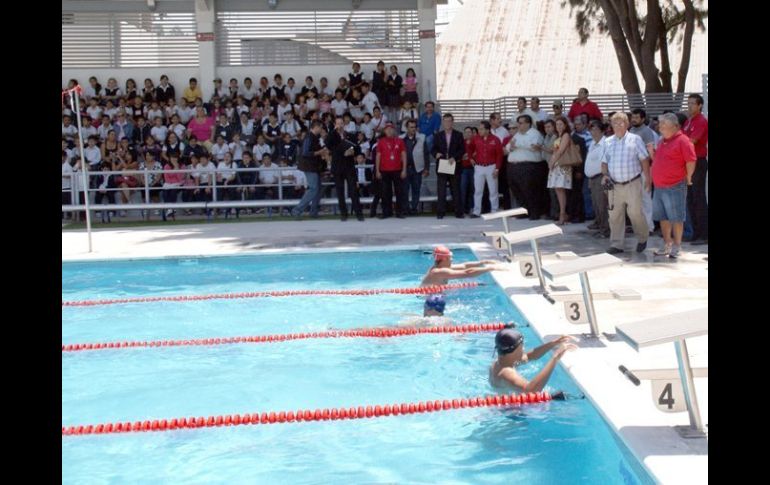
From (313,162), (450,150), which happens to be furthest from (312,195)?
(450,150)

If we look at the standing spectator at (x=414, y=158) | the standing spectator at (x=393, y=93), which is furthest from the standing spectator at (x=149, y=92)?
the standing spectator at (x=414, y=158)

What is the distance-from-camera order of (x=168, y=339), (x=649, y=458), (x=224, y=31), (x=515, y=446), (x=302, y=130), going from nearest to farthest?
(x=649, y=458) → (x=515, y=446) → (x=168, y=339) → (x=302, y=130) → (x=224, y=31)

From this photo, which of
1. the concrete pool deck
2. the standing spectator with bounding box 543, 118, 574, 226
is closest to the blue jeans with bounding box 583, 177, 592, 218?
the standing spectator with bounding box 543, 118, 574, 226

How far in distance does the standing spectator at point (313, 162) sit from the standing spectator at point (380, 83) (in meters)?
3.35

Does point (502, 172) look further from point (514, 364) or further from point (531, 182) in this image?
point (514, 364)

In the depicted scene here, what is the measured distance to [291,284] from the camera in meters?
11.5

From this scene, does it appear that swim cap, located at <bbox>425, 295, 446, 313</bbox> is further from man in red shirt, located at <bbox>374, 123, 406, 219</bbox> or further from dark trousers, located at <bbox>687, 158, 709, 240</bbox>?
man in red shirt, located at <bbox>374, 123, 406, 219</bbox>

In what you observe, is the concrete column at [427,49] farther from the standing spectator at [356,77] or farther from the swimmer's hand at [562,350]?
the swimmer's hand at [562,350]

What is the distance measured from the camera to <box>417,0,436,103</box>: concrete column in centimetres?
2244

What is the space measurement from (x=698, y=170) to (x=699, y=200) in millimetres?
396

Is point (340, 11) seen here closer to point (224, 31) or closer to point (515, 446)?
point (224, 31)
